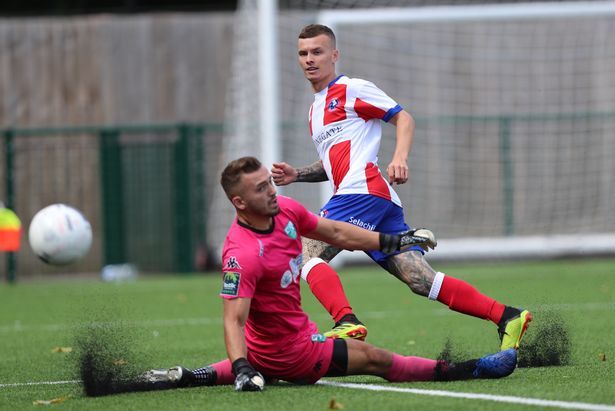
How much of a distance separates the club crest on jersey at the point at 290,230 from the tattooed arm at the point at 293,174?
A: 0.92m

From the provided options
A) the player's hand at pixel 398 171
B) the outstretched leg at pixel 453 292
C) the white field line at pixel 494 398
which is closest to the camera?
the white field line at pixel 494 398

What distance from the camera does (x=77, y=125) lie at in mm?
18609

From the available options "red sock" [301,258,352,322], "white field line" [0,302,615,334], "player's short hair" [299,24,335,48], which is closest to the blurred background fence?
"white field line" [0,302,615,334]

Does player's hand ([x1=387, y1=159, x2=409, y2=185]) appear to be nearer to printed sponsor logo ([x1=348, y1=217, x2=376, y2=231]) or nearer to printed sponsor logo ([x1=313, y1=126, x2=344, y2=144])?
printed sponsor logo ([x1=348, y1=217, x2=376, y2=231])

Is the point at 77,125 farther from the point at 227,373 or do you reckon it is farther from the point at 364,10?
the point at 227,373

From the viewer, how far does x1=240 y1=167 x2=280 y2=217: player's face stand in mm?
5961

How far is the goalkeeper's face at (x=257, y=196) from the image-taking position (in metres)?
5.96

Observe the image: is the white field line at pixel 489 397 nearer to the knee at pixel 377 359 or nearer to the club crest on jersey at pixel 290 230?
the knee at pixel 377 359

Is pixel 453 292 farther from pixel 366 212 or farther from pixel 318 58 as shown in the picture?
pixel 318 58

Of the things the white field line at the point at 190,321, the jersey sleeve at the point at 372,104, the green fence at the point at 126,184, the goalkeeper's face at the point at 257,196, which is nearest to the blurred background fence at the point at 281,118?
the green fence at the point at 126,184

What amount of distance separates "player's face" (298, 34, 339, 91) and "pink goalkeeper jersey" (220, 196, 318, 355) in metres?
1.45

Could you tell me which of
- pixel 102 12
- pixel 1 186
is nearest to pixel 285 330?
pixel 1 186

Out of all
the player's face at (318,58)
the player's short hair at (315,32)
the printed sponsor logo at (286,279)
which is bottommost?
the printed sponsor logo at (286,279)

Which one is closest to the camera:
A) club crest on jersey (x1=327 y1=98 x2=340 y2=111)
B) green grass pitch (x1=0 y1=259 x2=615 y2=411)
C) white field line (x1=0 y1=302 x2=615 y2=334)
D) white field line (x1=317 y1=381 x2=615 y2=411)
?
white field line (x1=317 y1=381 x2=615 y2=411)
